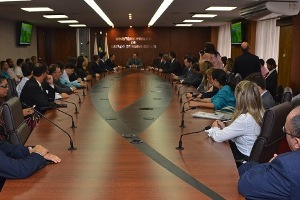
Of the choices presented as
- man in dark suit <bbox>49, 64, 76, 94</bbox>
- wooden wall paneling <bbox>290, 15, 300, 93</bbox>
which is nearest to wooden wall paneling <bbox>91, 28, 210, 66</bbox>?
wooden wall paneling <bbox>290, 15, 300, 93</bbox>

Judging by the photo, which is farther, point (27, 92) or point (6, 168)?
point (27, 92)

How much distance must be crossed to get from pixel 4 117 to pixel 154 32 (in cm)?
1387

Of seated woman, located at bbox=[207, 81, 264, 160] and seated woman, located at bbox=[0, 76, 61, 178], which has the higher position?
seated woman, located at bbox=[207, 81, 264, 160]

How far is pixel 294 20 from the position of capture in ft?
25.2

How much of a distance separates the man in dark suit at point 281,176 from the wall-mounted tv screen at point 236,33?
33.4 ft

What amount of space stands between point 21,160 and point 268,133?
4.72ft

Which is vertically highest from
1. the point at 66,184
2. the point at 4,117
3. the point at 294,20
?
the point at 294,20

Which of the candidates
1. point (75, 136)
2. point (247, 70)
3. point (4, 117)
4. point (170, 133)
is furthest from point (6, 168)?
point (247, 70)

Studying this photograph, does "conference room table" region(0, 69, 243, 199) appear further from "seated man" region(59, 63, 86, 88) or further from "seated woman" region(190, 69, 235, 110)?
"seated man" region(59, 63, 86, 88)

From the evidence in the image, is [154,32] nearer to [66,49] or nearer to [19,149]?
[66,49]

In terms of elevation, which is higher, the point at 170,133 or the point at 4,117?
the point at 4,117

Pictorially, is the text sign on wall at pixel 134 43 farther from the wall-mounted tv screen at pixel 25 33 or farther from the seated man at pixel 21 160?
the seated man at pixel 21 160

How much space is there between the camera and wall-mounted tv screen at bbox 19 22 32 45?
41.0 ft

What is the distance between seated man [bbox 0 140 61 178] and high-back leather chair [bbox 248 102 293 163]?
3.99 feet
